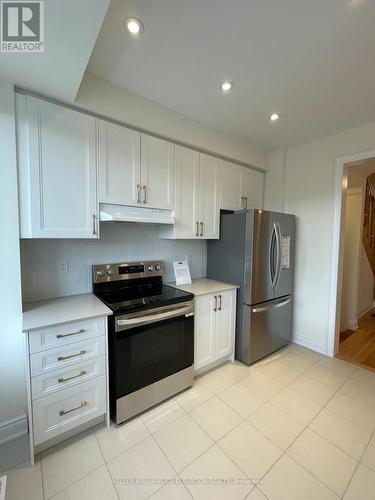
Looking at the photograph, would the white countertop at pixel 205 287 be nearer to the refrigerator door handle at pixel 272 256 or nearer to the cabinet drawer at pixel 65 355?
the refrigerator door handle at pixel 272 256

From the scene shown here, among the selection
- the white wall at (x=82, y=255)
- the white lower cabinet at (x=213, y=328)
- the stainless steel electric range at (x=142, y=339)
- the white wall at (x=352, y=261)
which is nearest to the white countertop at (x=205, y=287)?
the white lower cabinet at (x=213, y=328)

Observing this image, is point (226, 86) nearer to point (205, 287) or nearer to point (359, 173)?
point (205, 287)

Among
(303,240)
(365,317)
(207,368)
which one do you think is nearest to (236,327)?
(207,368)

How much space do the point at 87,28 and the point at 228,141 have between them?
6.11 feet

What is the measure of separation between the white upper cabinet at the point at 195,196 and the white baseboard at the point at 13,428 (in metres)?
1.84

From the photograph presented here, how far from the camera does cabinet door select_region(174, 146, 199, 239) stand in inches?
89.8

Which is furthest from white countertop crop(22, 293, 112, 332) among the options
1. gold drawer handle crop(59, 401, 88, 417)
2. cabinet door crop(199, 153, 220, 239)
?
cabinet door crop(199, 153, 220, 239)

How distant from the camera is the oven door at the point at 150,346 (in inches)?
63.7

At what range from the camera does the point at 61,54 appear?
3.92 feet

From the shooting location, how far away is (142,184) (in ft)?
6.64

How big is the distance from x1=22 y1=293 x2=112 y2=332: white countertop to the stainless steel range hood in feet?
2.24

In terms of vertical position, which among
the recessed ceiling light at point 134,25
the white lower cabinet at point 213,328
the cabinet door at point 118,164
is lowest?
the white lower cabinet at point 213,328

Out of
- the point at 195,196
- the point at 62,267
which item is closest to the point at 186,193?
the point at 195,196

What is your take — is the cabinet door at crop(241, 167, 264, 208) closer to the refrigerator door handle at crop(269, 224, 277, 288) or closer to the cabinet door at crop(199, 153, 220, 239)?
the cabinet door at crop(199, 153, 220, 239)
